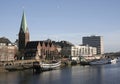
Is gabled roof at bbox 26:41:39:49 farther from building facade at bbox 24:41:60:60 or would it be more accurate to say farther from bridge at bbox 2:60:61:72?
bridge at bbox 2:60:61:72

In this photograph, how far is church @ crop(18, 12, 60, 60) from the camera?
504 ft

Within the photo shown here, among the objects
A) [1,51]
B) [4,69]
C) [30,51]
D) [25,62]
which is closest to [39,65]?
[4,69]

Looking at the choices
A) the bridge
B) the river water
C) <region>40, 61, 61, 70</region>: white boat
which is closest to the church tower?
the bridge

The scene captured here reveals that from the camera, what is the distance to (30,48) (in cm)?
15738

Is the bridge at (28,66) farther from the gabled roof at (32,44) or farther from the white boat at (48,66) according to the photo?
the gabled roof at (32,44)

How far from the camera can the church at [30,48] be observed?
15375cm

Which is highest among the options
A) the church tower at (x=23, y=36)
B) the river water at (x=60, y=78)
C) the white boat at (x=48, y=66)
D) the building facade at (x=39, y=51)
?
the church tower at (x=23, y=36)

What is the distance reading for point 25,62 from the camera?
123875mm

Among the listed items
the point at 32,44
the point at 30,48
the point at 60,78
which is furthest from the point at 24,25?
the point at 60,78

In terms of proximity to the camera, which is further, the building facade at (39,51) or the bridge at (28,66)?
the building facade at (39,51)

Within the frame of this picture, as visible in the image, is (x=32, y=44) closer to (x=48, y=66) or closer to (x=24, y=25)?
(x=24, y=25)

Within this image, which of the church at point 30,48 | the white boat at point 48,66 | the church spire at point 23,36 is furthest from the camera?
the church spire at point 23,36

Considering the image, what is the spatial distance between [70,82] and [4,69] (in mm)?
36261

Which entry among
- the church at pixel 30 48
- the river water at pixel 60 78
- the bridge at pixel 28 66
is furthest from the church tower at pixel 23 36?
the river water at pixel 60 78
